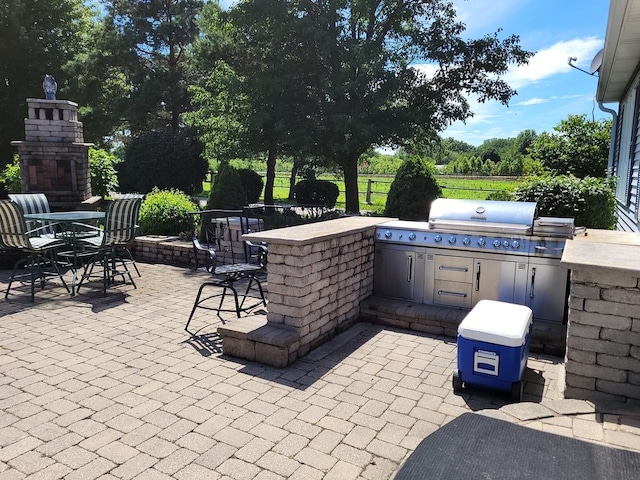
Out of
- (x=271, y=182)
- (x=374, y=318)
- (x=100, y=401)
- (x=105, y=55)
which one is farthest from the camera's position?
(x=105, y=55)

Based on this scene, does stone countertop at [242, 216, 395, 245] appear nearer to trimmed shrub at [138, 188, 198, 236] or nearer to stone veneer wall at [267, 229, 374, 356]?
stone veneer wall at [267, 229, 374, 356]

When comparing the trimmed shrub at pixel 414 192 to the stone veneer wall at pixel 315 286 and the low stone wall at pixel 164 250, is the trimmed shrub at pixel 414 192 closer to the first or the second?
the low stone wall at pixel 164 250

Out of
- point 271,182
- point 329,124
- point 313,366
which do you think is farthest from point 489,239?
point 271,182

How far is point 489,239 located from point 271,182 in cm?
1137

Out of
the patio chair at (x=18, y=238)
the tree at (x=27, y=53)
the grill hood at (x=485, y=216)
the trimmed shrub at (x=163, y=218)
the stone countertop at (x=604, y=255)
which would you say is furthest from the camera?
the tree at (x=27, y=53)

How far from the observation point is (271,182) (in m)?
14.8

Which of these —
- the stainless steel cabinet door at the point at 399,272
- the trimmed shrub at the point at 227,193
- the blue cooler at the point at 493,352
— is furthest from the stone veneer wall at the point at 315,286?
the trimmed shrub at the point at 227,193

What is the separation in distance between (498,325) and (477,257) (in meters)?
1.25

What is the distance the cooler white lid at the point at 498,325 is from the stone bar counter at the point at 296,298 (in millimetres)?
1200

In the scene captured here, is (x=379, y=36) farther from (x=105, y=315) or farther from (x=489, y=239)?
(x=105, y=315)

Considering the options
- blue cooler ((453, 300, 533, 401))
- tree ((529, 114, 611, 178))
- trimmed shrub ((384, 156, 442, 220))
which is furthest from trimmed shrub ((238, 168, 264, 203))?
blue cooler ((453, 300, 533, 401))

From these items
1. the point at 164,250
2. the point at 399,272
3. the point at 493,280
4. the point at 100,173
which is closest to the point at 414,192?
the point at 399,272

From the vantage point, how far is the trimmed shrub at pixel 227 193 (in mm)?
8867

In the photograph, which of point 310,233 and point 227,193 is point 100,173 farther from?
point 310,233
